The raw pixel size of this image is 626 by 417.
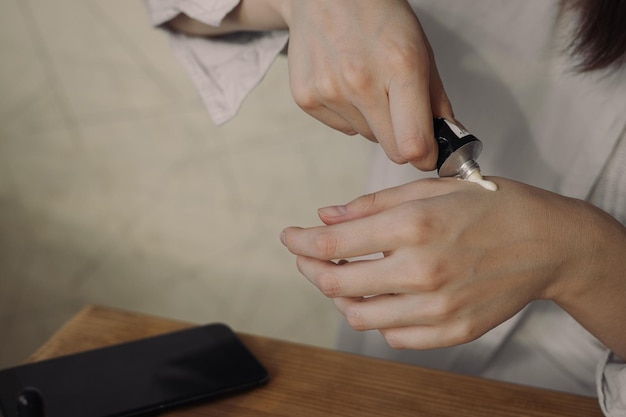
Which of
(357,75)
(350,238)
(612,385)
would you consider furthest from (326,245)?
(612,385)

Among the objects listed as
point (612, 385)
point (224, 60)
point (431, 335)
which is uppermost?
point (224, 60)

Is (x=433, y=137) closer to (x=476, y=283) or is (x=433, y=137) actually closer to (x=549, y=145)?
(x=476, y=283)

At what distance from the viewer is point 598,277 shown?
1.62ft

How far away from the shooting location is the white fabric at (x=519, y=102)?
2.21 feet

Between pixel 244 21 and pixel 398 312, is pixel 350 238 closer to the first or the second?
pixel 398 312

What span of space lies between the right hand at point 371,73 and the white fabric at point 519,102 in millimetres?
187

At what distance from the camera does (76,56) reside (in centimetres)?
122

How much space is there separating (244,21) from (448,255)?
0.36m

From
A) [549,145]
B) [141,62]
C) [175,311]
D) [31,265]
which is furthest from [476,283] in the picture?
[31,265]

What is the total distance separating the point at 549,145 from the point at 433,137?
0.29 metres

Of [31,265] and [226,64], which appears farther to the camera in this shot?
[31,265]

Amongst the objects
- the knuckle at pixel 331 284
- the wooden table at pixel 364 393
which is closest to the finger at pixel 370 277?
the knuckle at pixel 331 284

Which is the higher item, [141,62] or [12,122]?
[141,62]

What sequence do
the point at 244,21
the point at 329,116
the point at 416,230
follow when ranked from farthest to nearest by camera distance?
the point at 244,21
the point at 329,116
the point at 416,230
